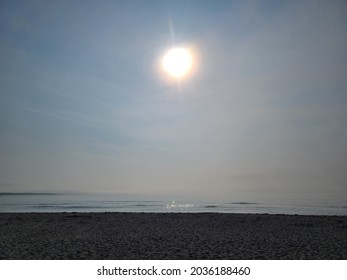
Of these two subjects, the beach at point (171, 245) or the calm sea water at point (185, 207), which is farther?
the calm sea water at point (185, 207)

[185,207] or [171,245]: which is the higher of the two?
[185,207]

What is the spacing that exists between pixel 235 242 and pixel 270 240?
2.90 m

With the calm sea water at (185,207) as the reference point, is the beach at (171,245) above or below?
below

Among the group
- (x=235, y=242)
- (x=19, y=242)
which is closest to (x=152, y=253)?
(x=235, y=242)

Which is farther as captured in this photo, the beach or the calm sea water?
the calm sea water

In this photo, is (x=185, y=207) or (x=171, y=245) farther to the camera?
(x=185, y=207)

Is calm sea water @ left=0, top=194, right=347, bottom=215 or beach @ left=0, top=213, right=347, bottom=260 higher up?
calm sea water @ left=0, top=194, right=347, bottom=215
